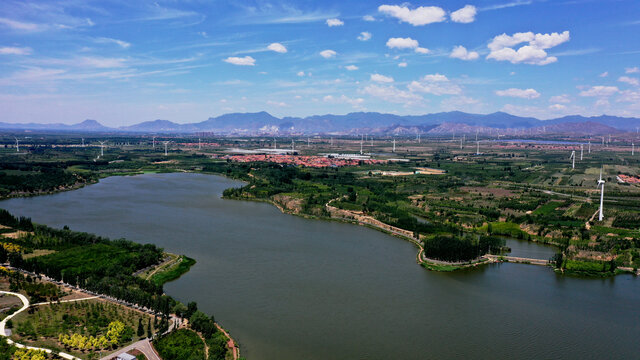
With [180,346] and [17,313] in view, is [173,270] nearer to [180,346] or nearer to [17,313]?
[17,313]

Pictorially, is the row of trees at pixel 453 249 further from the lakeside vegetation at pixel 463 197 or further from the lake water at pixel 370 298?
the lake water at pixel 370 298

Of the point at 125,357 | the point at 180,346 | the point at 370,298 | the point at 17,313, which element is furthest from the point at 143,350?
the point at 370,298

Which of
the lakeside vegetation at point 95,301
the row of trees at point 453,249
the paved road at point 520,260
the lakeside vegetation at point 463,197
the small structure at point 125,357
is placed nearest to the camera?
the small structure at point 125,357

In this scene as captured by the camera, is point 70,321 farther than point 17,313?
No

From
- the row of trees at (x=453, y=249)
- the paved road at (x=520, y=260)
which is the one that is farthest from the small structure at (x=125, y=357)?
the paved road at (x=520, y=260)

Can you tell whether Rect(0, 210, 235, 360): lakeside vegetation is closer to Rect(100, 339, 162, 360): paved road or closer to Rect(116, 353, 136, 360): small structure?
Rect(100, 339, 162, 360): paved road

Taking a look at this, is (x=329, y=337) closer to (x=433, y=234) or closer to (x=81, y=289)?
(x=81, y=289)

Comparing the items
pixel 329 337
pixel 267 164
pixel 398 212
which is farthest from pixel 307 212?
pixel 267 164
